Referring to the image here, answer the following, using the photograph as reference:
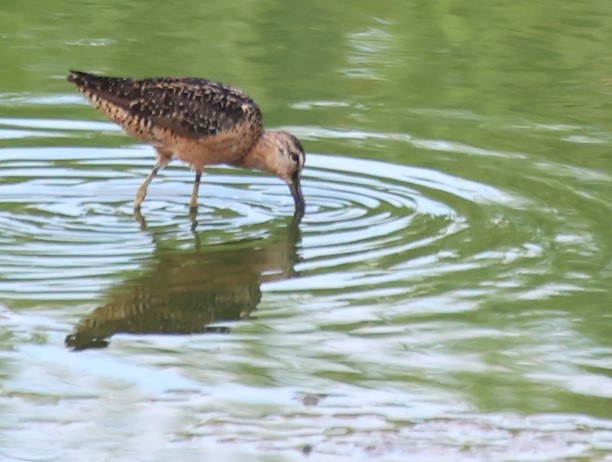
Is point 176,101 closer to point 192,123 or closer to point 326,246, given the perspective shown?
point 192,123

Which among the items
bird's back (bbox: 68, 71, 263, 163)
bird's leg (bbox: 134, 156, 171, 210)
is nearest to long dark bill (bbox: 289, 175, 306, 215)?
bird's back (bbox: 68, 71, 263, 163)

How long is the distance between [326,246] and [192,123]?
1565 millimetres

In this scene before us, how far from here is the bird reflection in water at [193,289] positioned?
23.7 feet

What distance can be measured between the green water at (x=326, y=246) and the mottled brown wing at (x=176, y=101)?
0.48 metres

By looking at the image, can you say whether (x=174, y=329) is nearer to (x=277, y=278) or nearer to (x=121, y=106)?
(x=277, y=278)

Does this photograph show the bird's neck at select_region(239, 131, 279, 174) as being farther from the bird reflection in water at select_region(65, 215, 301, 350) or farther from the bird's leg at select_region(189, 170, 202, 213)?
the bird reflection in water at select_region(65, 215, 301, 350)

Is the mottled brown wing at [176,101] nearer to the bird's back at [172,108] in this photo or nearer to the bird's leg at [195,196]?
the bird's back at [172,108]

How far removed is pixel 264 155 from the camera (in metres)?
10.1

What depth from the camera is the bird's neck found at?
10000mm

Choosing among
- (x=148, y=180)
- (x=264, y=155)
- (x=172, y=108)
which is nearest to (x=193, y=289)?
(x=148, y=180)

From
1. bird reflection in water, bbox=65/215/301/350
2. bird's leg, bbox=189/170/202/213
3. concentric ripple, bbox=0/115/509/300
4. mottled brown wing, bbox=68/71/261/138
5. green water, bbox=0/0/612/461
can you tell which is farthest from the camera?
mottled brown wing, bbox=68/71/261/138

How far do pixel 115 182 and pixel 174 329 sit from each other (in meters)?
2.92

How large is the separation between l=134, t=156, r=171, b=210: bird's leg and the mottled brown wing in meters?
0.26

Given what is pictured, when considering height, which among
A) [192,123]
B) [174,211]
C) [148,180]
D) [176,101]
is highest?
[176,101]
